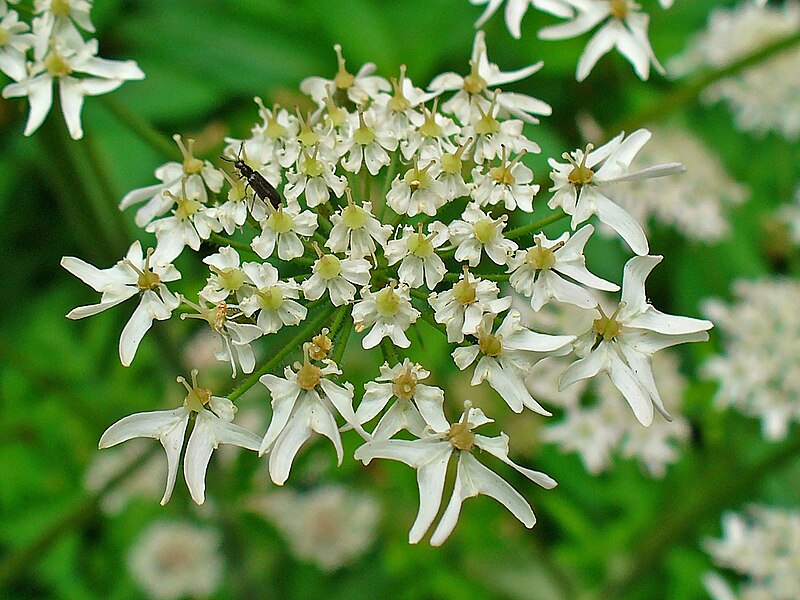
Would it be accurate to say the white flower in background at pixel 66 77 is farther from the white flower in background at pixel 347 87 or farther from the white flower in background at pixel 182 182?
the white flower in background at pixel 347 87

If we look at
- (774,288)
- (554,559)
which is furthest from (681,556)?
(774,288)

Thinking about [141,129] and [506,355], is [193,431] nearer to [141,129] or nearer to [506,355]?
[506,355]

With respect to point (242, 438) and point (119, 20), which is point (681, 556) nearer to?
point (242, 438)

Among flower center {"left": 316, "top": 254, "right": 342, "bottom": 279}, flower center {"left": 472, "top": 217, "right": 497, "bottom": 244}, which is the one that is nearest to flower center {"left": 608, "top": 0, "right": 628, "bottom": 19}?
flower center {"left": 472, "top": 217, "right": 497, "bottom": 244}

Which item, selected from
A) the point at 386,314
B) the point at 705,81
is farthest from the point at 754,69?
the point at 386,314

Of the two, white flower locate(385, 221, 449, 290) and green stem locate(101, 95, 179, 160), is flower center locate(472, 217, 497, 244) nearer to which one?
white flower locate(385, 221, 449, 290)
